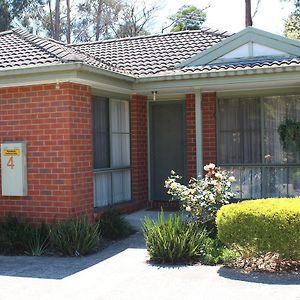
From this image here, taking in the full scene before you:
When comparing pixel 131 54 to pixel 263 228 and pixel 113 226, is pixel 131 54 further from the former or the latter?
pixel 263 228

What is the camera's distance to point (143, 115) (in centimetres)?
1258

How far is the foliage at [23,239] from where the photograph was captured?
9109mm

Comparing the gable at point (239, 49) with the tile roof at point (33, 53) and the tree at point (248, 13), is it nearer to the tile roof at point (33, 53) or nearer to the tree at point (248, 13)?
the tile roof at point (33, 53)

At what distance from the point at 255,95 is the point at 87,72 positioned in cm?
415

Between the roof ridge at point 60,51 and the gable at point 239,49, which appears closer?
the roof ridge at point 60,51

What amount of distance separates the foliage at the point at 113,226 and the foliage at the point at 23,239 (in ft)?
3.55

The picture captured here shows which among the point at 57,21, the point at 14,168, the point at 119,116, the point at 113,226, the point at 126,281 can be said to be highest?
the point at 57,21

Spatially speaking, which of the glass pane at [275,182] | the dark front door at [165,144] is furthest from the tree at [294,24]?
the glass pane at [275,182]

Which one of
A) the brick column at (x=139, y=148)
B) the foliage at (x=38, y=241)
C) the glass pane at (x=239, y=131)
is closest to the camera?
the foliage at (x=38, y=241)

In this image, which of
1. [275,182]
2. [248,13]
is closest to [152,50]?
[275,182]

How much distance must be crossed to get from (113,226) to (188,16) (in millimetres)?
23518

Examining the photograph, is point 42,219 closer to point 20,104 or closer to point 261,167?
point 20,104

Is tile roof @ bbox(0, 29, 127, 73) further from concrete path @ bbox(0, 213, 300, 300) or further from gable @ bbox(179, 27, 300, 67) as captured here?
concrete path @ bbox(0, 213, 300, 300)

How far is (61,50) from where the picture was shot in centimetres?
1008
